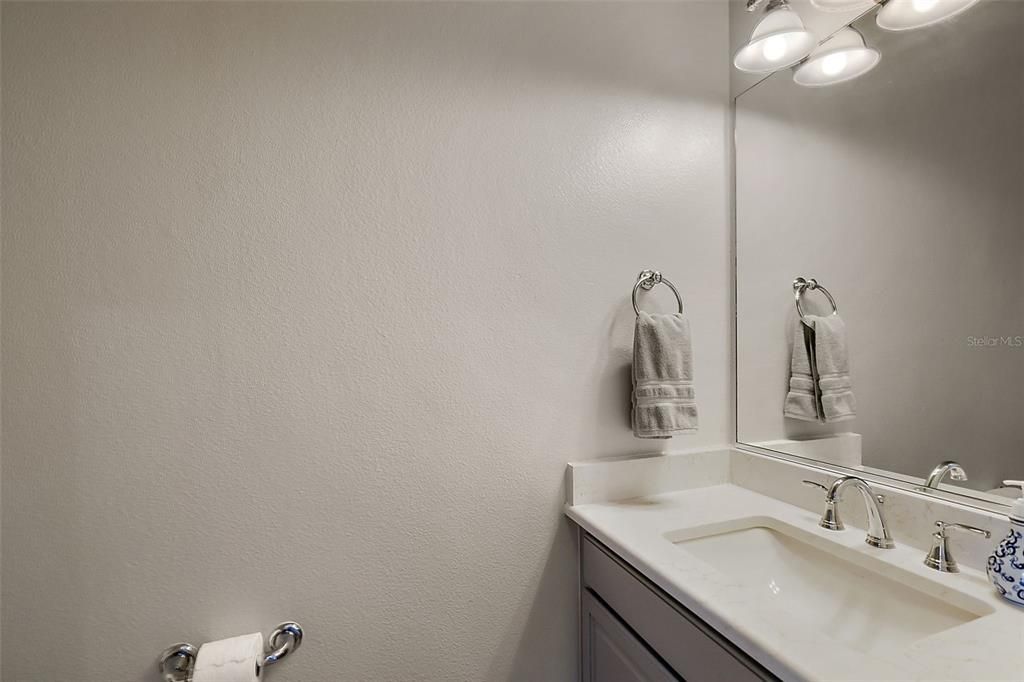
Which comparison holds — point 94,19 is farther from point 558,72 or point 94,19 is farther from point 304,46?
point 558,72

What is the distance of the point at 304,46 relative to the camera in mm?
1048

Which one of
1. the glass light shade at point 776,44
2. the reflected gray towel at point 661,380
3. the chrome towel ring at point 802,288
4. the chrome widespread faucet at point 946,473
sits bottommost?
the chrome widespread faucet at point 946,473

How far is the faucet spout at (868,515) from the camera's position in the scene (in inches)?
37.5

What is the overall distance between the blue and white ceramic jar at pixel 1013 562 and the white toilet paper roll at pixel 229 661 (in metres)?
1.29

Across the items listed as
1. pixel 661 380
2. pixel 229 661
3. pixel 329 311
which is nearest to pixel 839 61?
pixel 661 380

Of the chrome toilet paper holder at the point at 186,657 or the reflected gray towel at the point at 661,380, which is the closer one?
the chrome toilet paper holder at the point at 186,657

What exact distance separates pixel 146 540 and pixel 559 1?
1.54 metres

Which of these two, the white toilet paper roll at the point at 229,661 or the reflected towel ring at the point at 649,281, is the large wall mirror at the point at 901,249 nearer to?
the reflected towel ring at the point at 649,281

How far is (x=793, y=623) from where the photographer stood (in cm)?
71

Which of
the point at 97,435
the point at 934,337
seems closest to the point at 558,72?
the point at 934,337

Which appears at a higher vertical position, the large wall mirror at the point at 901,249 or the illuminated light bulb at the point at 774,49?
the illuminated light bulb at the point at 774,49

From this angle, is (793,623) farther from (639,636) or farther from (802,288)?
(802,288)

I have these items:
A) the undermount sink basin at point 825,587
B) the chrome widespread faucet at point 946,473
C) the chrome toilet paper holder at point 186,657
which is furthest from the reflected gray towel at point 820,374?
the chrome toilet paper holder at point 186,657

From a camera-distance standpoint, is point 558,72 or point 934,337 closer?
point 934,337
